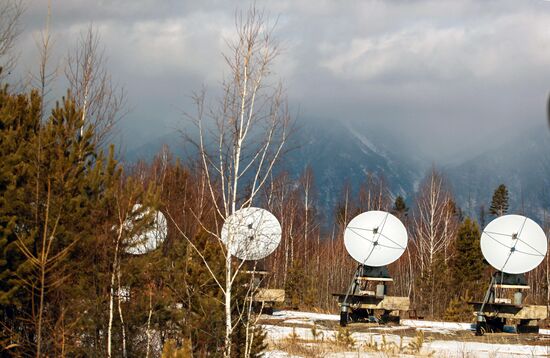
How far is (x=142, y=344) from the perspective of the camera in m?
10.3

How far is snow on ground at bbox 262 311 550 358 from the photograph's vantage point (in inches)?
553

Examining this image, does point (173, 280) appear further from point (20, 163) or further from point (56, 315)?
point (20, 163)

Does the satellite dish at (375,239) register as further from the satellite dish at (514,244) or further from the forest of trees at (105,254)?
the forest of trees at (105,254)

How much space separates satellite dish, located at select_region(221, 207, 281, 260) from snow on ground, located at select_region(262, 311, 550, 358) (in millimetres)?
1397

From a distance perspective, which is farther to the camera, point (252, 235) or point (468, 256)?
point (468, 256)

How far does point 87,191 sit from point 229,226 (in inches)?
153

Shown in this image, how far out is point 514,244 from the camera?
19.4 metres

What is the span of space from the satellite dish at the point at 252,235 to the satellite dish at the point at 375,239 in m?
2.03

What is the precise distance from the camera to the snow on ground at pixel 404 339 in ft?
46.1

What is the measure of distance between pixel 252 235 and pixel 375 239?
9.63m

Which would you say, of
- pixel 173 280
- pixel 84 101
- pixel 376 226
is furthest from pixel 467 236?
pixel 173 280

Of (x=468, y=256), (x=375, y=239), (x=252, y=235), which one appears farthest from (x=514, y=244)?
(x=468, y=256)

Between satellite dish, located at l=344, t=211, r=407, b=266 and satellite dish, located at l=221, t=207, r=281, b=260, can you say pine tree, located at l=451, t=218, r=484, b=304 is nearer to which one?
satellite dish, located at l=344, t=211, r=407, b=266

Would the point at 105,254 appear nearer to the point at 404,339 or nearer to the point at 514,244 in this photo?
the point at 404,339
